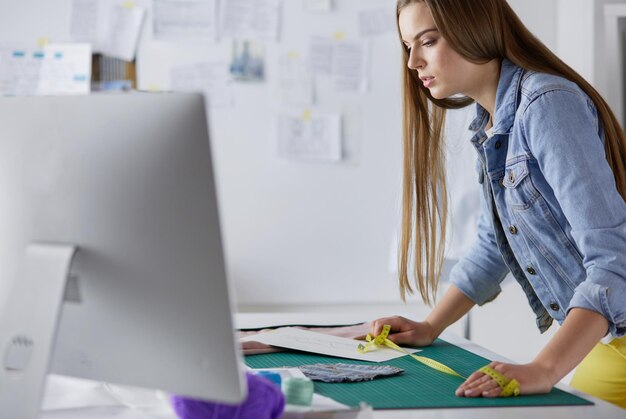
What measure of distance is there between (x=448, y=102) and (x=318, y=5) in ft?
5.52

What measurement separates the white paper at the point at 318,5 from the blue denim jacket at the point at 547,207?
Answer: 5.74 ft

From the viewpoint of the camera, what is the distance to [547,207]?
50.7 inches

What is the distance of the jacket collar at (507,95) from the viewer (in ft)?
4.30

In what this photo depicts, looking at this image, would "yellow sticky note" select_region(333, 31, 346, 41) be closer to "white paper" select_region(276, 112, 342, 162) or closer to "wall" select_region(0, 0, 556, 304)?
"wall" select_region(0, 0, 556, 304)

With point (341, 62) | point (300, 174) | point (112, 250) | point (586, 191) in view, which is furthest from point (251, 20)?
point (112, 250)

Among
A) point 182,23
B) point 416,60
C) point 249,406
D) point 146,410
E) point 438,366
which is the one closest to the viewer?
point 249,406

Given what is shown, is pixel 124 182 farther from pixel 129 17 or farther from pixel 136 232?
pixel 129 17

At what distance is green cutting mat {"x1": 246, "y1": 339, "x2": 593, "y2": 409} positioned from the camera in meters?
1.04

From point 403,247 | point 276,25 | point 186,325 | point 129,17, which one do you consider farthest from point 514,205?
point 129,17

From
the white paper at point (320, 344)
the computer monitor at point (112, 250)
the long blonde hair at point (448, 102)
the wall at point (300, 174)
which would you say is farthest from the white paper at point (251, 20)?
the computer monitor at point (112, 250)

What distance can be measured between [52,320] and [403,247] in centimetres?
81

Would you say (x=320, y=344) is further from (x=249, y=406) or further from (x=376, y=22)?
(x=376, y=22)

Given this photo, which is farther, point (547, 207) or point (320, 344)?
point (320, 344)

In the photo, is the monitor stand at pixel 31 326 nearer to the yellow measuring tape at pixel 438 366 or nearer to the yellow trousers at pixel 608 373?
the yellow measuring tape at pixel 438 366
